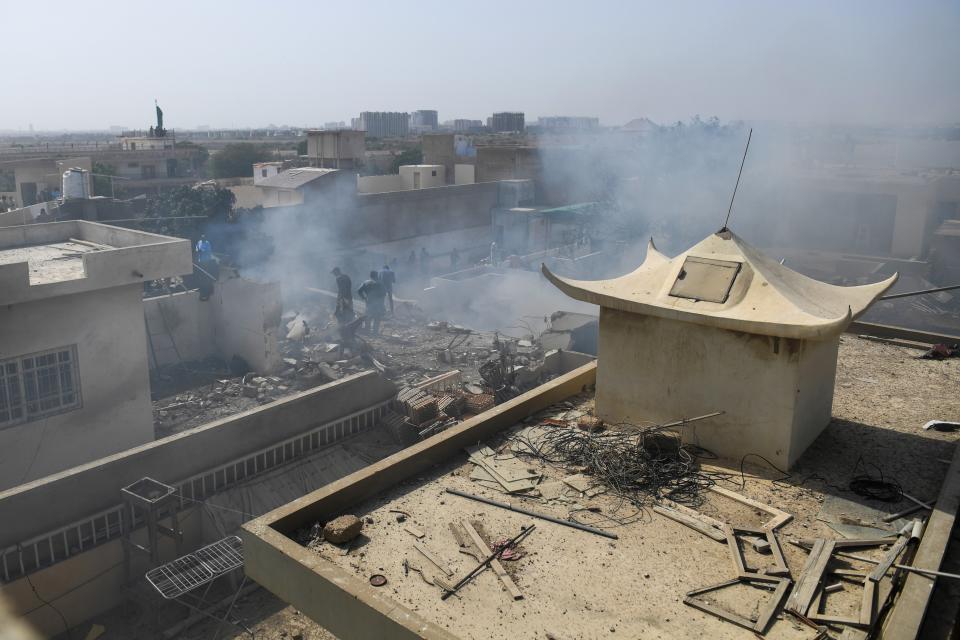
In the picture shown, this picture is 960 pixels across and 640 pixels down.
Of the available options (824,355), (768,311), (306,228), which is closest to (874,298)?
(824,355)

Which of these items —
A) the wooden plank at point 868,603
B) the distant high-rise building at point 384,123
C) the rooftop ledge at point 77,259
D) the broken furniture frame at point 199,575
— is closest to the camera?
the wooden plank at point 868,603

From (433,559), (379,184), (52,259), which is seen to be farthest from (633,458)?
(379,184)

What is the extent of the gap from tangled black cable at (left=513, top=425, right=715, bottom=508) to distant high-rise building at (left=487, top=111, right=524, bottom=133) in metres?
111

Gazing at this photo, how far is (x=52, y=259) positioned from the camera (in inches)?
540

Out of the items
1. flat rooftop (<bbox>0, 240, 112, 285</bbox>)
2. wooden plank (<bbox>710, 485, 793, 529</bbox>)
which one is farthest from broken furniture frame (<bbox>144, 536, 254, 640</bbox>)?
wooden plank (<bbox>710, 485, 793, 529</bbox>)

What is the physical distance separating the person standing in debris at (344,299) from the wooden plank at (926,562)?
13.7m

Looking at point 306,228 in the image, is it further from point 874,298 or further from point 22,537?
point 874,298

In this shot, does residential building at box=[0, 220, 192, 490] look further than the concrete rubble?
No

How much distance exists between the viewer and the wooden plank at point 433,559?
222 inches

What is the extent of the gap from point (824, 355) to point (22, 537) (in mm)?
9454

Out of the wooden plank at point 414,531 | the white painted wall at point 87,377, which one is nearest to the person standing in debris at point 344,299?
the white painted wall at point 87,377

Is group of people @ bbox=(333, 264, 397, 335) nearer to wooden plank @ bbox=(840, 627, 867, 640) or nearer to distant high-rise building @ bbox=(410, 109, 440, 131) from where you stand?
wooden plank @ bbox=(840, 627, 867, 640)

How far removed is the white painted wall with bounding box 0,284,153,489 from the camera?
11.2 metres

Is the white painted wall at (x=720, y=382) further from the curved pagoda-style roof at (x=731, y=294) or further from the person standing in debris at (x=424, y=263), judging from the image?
the person standing in debris at (x=424, y=263)
